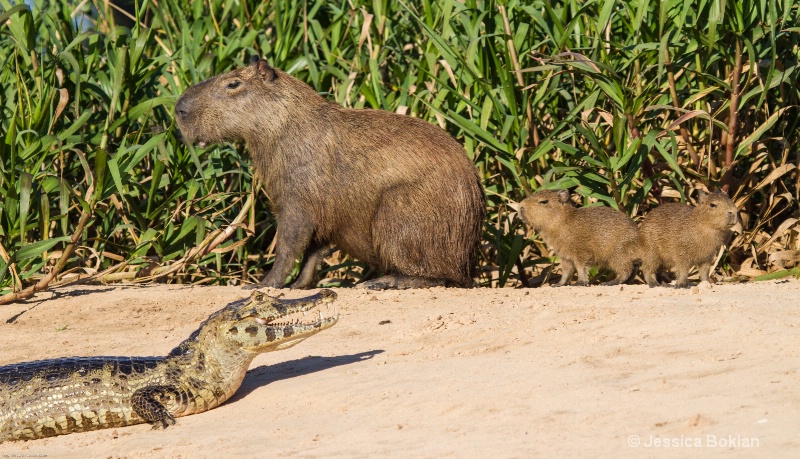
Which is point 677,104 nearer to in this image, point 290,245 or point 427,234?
point 427,234

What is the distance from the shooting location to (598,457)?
10.6 ft

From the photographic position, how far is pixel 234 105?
7184 millimetres

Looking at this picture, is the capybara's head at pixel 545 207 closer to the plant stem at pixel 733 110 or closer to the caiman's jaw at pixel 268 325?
the plant stem at pixel 733 110

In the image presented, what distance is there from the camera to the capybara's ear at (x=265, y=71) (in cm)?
714

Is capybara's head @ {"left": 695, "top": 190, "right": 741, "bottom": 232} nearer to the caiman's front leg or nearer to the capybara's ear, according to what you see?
the capybara's ear

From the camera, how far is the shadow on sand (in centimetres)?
484

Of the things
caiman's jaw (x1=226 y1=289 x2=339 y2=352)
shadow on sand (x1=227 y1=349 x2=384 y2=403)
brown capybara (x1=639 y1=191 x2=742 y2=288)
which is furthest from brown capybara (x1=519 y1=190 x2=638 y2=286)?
caiman's jaw (x1=226 y1=289 x2=339 y2=352)

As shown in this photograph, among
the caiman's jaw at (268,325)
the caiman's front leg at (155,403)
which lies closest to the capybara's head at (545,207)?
the caiman's jaw at (268,325)

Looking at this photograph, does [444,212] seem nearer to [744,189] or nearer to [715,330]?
[744,189]

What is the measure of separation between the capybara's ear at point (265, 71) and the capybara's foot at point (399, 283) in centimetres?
155

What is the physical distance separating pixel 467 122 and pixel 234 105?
5.23 feet

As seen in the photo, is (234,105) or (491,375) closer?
(491,375)

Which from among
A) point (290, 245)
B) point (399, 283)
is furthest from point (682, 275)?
point (290, 245)

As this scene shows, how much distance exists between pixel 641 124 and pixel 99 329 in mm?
3579
